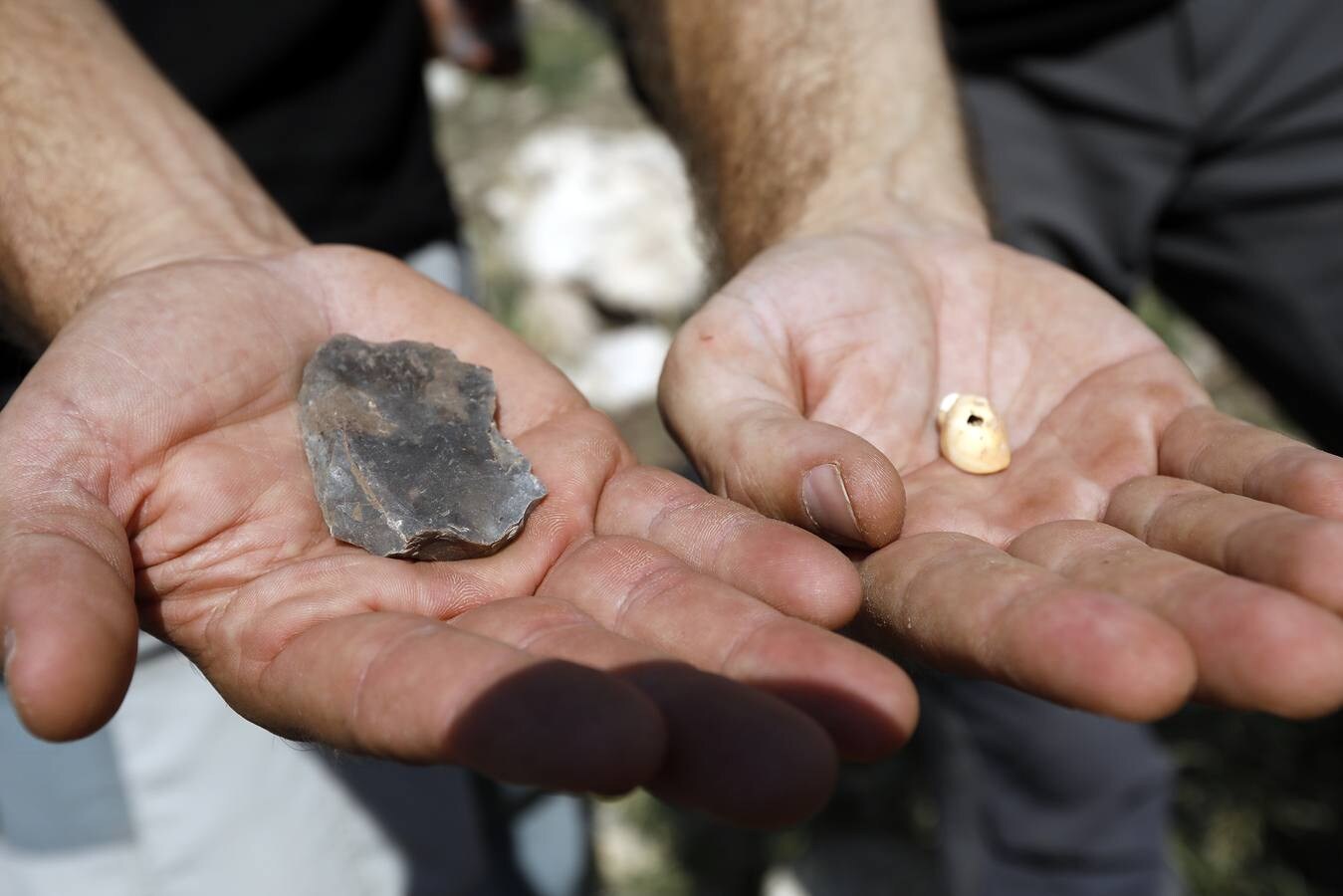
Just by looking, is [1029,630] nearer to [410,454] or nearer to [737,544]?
[737,544]

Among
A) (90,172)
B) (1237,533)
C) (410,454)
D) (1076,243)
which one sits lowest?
(1076,243)

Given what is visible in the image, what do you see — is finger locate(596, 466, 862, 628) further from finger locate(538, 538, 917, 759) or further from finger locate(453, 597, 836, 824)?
finger locate(453, 597, 836, 824)

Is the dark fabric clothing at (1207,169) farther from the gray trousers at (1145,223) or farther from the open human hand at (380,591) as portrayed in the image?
the open human hand at (380,591)

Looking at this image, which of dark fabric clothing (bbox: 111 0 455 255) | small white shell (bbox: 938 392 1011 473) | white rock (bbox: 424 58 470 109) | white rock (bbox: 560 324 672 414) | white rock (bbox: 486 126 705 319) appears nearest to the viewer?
small white shell (bbox: 938 392 1011 473)

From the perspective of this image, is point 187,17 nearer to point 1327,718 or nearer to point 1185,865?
point 1185,865

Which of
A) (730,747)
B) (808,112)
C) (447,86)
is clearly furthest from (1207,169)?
(447,86)

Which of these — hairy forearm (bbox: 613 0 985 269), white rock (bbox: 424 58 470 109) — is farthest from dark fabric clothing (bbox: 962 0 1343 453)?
white rock (bbox: 424 58 470 109)
